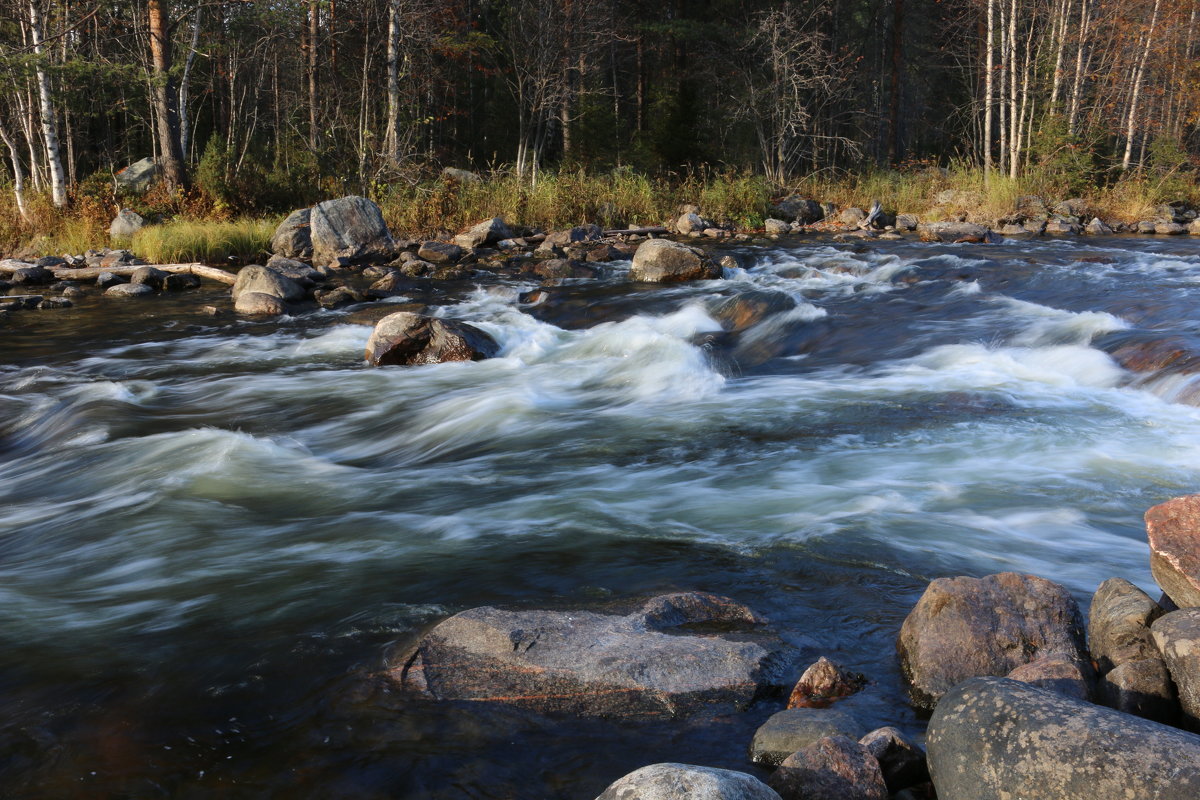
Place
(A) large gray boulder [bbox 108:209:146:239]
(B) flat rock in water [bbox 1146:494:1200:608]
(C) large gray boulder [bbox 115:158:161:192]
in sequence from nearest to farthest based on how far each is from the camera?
1. (B) flat rock in water [bbox 1146:494:1200:608]
2. (A) large gray boulder [bbox 108:209:146:239]
3. (C) large gray boulder [bbox 115:158:161:192]

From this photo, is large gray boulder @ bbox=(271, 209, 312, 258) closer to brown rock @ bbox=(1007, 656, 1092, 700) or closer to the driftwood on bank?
the driftwood on bank

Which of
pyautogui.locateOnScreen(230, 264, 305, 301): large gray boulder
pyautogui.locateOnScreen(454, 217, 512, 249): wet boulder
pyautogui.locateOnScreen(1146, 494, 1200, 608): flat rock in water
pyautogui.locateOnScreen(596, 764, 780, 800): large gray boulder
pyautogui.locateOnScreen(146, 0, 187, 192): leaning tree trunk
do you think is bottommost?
pyautogui.locateOnScreen(596, 764, 780, 800): large gray boulder

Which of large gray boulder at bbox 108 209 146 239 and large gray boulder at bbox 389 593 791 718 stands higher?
large gray boulder at bbox 108 209 146 239

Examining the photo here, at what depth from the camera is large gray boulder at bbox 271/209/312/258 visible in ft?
51.6

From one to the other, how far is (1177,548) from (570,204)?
16566mm

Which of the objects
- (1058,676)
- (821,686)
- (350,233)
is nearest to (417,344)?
(350,233)

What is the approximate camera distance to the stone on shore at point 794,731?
2.96 metres

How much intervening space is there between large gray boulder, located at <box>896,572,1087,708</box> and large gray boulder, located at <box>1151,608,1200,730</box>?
30 centimetres

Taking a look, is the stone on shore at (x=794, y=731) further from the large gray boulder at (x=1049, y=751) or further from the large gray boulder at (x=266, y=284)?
the large gray boulder at (x=266, y=284)

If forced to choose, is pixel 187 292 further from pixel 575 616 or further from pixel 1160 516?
pixel 1160 516

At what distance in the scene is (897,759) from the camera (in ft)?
9.16

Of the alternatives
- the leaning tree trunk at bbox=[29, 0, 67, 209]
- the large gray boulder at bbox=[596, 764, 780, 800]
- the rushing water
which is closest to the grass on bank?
the leaning tree trunk at bbox=[29, 0, 67, 209]

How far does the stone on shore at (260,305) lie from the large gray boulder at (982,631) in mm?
10232

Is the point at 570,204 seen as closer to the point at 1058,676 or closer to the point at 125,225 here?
the point at 125,225
